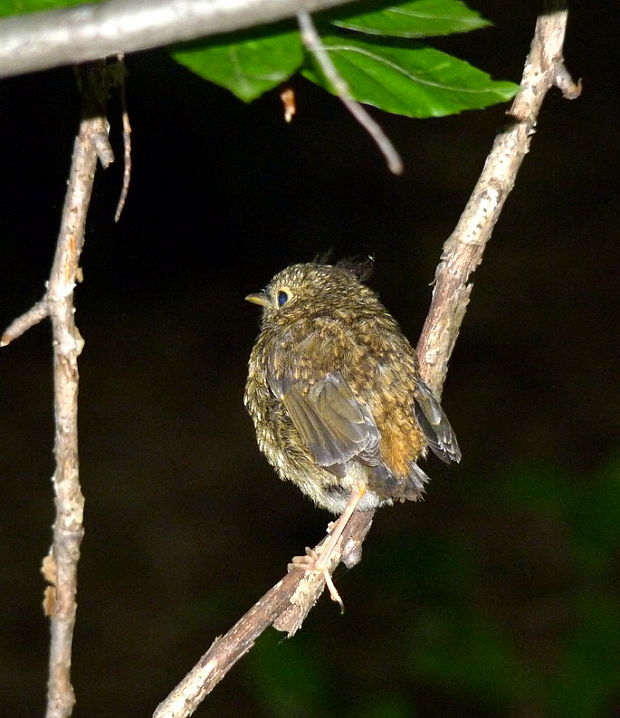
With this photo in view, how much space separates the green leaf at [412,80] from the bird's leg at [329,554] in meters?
1.74

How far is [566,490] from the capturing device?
5.96 metres

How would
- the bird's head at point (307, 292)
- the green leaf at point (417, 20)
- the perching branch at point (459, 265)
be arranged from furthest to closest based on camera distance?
the bird's head at point (307, 292), the perching branch at point (459, 265), the green leaf at point (417, 20)

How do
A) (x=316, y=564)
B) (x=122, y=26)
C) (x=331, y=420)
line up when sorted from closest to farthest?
1. (x=122, y=26)
2. (x=316, y=564)
3. (x=331, y=420)

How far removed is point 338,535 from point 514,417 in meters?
6.02

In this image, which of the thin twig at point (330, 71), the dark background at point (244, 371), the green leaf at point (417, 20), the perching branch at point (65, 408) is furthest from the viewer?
the dark background at point (244, 371)

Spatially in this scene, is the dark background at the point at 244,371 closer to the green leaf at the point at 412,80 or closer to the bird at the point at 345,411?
the bird at the point at 345,411

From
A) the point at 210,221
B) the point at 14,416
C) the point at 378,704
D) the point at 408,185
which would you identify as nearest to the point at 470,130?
the point at 408,185

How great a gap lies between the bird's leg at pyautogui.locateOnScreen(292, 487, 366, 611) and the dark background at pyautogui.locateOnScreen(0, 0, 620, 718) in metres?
2.65

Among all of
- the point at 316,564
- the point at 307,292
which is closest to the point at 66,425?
the point at 316,564

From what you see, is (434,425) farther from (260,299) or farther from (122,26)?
(122,26)

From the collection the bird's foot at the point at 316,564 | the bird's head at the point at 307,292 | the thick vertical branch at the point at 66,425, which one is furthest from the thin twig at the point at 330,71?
the bird's head at the point at 307,292

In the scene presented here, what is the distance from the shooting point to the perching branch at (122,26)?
1.22m

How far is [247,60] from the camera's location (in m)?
1.44

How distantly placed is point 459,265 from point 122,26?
2104mm
